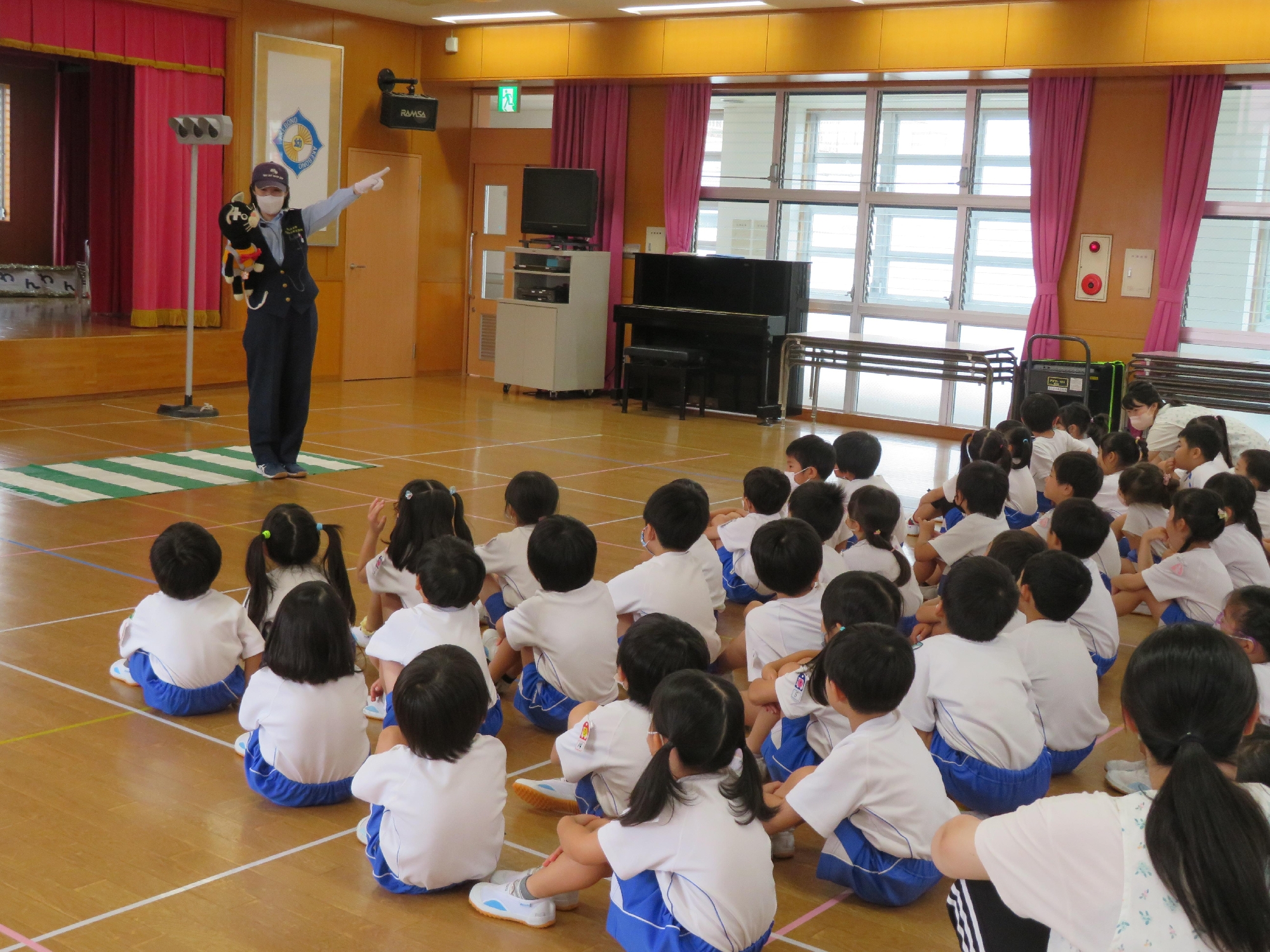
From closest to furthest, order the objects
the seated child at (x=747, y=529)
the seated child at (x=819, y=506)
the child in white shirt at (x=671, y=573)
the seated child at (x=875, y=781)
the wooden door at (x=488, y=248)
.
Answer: the seated child at (x=875, y=781) → the child in white shirt at (x=671, y=573) → the seated child at (x=819, y=506) → the seated child at (x=747, y=529) → the wooden door at (x=488, y=248)

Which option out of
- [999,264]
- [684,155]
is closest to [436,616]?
[999,264]

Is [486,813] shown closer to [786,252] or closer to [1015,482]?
[1015,482]

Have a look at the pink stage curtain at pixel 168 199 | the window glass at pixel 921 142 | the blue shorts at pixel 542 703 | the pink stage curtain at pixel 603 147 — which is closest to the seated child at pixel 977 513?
the blue shorts at pixel 542 703

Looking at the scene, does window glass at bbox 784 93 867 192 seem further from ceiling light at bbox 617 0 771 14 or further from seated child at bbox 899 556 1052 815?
seated child at bbox 899 556 1052 815

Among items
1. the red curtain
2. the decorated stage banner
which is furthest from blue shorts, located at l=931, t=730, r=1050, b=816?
the red curtain

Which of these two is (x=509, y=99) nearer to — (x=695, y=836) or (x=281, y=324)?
(x=281, y=324)

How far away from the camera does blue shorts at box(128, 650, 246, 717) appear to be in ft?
10.9

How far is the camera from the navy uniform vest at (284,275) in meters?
6.53

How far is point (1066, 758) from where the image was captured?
324 cm

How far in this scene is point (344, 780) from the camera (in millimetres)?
2869

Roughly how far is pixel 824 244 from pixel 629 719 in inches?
341

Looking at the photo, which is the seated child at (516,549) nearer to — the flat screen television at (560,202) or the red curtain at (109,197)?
the flat screen television at (560,202)

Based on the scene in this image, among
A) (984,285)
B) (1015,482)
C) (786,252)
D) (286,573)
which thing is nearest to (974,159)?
(984,285)

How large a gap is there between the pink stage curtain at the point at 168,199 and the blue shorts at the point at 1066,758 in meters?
8.52
